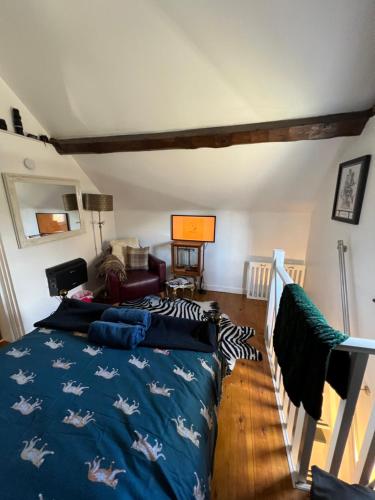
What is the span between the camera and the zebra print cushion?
2115 millimetres

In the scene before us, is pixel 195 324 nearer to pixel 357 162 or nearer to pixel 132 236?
pixel 357 162

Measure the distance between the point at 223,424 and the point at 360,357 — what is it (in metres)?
1.18

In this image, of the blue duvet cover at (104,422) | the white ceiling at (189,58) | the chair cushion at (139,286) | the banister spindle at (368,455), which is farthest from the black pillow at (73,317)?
the white ceiling at (189,58)

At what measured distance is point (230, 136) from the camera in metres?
1.92

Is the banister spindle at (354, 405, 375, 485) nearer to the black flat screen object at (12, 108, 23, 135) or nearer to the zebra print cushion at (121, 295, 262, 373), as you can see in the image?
the zebra print cushion at (121, 295, 262, 373)

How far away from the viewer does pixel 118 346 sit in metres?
1.39

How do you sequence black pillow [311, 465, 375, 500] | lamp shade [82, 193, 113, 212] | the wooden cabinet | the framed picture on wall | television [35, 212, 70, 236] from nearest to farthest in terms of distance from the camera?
black pillow [311, 465, 375, 500] < the framed picture on wall < television [35, 212, 70, 236] < lamp shade [82, 193, 113, 212] < the wooden cabinet

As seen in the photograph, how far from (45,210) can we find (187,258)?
2006 millimetres

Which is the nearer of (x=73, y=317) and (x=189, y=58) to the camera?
(x=189, y=58)

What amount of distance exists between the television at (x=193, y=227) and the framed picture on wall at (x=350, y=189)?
1674 millimetres

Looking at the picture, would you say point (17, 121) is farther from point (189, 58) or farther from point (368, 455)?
point (368, 455)

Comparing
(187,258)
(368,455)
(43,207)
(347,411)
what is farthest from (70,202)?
(368,455)

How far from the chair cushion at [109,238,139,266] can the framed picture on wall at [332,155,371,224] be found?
9.05 ft

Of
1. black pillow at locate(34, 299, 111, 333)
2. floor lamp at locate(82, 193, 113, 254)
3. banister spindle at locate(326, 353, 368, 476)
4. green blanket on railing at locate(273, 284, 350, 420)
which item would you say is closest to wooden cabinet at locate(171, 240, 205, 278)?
floor lamp at locate(82, 193, 113, 254)
